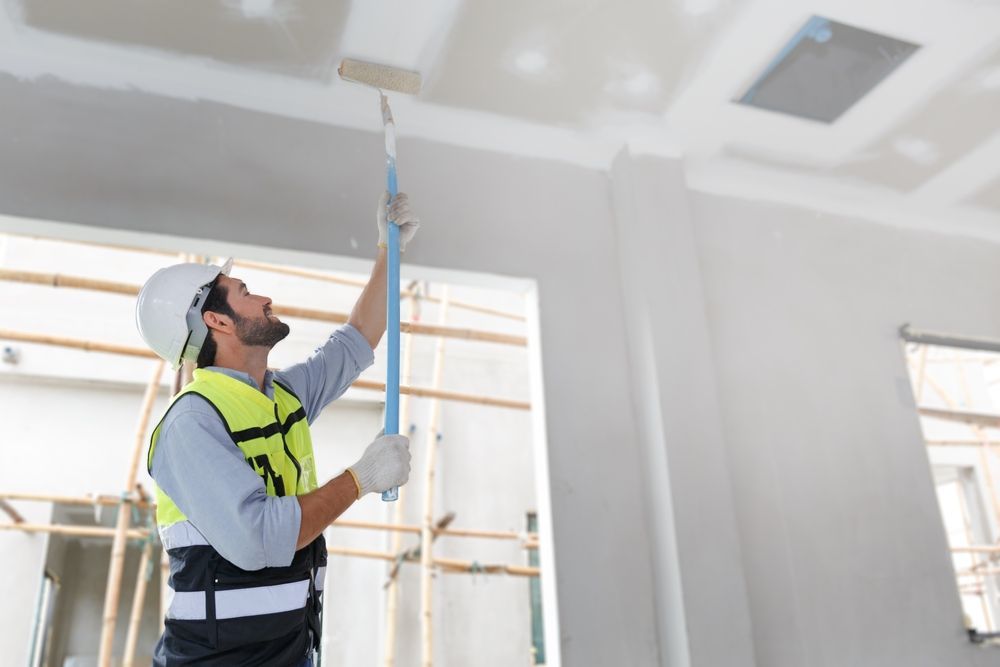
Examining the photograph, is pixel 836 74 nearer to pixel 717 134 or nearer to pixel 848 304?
pixel 717 134

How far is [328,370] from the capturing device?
1.82 meters

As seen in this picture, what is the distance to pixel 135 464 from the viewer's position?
13.4ft

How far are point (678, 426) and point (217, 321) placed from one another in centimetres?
141

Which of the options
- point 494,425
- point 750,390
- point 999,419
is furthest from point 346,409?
point 999,419

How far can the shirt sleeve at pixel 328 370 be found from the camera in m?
1.76

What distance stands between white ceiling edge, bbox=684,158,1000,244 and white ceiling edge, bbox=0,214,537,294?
0.91 meters

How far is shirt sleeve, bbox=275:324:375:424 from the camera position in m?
1.76

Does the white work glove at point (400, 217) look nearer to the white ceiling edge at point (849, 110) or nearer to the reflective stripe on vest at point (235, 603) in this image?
the reflective stripe on vest at point (235, 603)

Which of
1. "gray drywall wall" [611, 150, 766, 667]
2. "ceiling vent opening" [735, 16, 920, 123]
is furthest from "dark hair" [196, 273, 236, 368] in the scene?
"ceiling vent opening" [735, 16, 920, 123]

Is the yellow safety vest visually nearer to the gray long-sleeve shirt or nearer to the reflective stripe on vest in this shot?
the gray long-sleeve shirt

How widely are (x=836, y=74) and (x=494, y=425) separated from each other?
13.6 ft

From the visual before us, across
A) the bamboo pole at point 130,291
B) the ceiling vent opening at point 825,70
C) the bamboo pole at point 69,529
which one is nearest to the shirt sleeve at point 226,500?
the bamboo pole at point 130,291

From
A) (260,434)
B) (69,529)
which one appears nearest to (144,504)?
(69,529)

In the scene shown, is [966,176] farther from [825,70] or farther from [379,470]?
[379,470]
